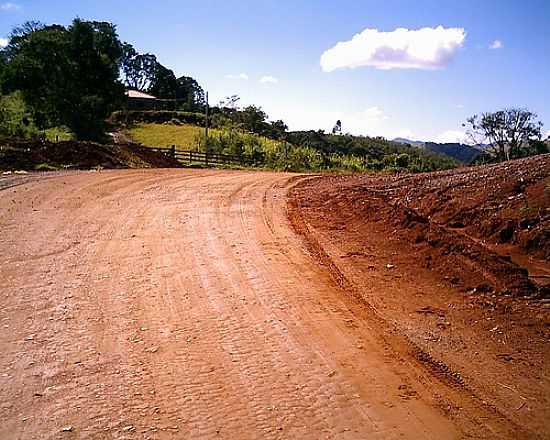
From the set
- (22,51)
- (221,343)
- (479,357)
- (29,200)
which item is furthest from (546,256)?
(22,51)

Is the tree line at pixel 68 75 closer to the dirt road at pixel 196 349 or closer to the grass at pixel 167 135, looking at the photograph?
the grass at pixel 167 135

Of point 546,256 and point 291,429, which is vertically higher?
point 546,256

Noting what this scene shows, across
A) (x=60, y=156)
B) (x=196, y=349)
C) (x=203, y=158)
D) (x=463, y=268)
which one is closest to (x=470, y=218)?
(x=463, y=268)

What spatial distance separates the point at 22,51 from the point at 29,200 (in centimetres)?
3025

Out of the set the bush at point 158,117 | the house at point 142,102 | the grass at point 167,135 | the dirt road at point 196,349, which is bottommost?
the dirt road at point 196,349

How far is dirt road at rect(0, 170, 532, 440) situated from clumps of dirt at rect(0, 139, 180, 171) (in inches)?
522

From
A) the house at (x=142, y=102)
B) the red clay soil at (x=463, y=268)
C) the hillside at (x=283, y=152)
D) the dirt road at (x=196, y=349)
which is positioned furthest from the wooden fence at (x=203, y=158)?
the house at (x=142, y=102)

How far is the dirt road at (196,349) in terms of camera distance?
137 inches

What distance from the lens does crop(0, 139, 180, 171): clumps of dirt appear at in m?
20.2

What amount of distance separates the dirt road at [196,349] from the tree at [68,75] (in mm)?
30850

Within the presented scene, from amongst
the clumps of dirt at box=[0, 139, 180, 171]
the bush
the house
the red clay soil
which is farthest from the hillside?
the red clay soil

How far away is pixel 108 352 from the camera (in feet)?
14.4

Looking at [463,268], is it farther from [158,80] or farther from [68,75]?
[158,80]

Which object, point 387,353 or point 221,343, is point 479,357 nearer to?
point 387,353
